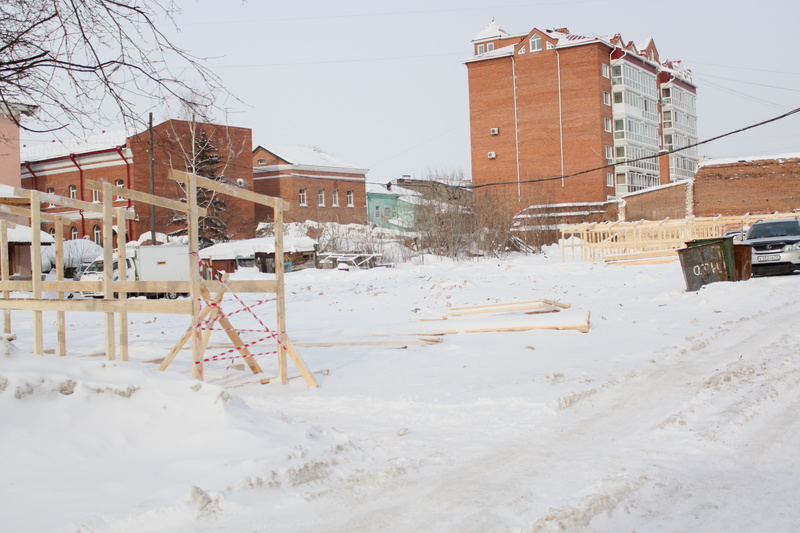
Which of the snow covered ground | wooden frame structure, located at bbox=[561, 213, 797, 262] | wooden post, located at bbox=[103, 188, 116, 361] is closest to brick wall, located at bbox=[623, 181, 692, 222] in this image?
wooden frame structure, located at bbox=[561, 213, 797, 262]

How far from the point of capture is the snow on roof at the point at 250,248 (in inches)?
1645

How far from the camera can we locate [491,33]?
71000 millimetres

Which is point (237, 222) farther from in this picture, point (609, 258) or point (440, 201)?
point (609, 258)

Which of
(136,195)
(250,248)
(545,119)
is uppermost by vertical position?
(545,119)

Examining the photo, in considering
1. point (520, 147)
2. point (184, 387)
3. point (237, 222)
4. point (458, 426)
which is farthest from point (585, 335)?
point (520, 147)

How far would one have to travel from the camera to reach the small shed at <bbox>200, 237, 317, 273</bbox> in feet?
137

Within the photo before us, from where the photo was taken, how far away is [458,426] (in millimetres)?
6863

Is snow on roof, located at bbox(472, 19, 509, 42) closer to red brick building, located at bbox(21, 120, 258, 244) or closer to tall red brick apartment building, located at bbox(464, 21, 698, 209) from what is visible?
tall red brick apartment building, located at bbox(464, 21, 698, 209)

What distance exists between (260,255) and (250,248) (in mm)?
715

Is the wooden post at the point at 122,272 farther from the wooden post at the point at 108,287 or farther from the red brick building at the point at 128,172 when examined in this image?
the red brick building at the point at 128,172

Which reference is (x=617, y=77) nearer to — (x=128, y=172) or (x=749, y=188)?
(x=749, y=188)

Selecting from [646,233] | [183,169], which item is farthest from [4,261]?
[183,169]

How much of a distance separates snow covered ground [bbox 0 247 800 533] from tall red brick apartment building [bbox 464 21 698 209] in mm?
52109

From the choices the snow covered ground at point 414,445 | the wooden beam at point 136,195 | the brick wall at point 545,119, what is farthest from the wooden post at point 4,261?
the brick wall at point 545,119
